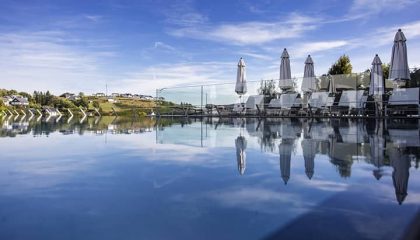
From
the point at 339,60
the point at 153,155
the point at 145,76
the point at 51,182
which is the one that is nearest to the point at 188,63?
the point at 145,76

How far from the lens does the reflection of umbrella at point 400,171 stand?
6.49ft

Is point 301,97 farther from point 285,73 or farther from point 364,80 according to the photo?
point 364,80

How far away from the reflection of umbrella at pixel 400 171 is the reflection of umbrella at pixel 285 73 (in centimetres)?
974

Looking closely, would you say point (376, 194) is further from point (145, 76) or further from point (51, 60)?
point (145, 76)

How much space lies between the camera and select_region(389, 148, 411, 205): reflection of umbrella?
198 cm

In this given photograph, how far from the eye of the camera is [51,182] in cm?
232

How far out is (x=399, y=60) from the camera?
1052cm

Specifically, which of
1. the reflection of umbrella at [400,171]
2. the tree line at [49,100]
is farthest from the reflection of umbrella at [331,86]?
the tree line at [49,100]

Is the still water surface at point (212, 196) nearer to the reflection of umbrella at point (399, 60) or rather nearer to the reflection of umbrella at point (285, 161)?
the reflection of umbrella at point (285, 161)

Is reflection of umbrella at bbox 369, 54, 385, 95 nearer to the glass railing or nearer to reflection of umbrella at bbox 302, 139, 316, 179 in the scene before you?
the glass railing

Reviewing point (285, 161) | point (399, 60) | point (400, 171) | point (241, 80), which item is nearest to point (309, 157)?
point (285, 161)

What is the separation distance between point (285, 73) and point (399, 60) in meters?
4.20

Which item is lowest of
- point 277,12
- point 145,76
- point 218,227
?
point 218,227

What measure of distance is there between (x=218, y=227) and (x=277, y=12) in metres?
13.6
